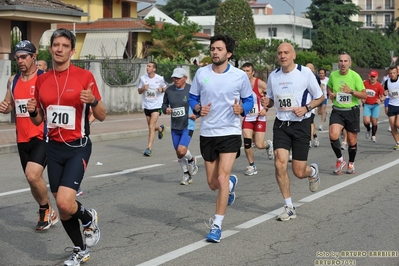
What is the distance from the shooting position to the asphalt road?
726 centimetres

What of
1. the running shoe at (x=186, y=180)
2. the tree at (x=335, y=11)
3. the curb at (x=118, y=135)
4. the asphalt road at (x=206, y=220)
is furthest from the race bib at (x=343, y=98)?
the tree at (x=335, y=11)

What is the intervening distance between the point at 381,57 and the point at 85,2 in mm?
33765

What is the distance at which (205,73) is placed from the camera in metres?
8.16

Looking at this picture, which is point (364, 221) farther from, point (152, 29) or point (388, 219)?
point (152, 29)

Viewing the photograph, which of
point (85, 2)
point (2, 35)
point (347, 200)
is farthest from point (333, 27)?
point (347, 200)

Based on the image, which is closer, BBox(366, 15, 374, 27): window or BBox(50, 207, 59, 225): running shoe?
BBox(50, 207, 59, 225): running shoe

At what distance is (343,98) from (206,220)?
504 cm

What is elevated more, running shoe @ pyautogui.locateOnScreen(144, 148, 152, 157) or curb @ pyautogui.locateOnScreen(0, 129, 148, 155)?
curb @ pyautogui.locateOnScreen(0, 129, 148, 155)

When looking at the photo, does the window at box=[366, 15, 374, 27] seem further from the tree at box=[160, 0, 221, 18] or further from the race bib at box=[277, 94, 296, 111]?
the race bib at box=[277, 94, 296, 111]

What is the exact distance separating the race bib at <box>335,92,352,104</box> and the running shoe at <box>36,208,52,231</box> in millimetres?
6252

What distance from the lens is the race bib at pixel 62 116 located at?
6.85m

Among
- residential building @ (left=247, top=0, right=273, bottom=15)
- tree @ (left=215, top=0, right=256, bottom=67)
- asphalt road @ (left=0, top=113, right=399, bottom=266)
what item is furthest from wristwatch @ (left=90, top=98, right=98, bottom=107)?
residential building @ (left=247, top=0, right=273, bottom=15)

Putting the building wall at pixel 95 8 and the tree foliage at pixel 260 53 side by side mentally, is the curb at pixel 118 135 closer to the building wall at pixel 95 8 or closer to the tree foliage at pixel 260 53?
the tree foliage at pixel 260 53

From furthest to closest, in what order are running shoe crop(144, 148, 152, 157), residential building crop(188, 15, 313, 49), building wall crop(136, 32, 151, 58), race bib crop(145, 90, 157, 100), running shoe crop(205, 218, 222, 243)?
A: residential building crop(188, 15, 313, 49) < building wall crop(136, 32, 151, 58) < race bib crop(145, 90, 157, 100) < running shoe crop(144, 148, 152, 157) < running shoe crop(205, 218, 222, 243)
